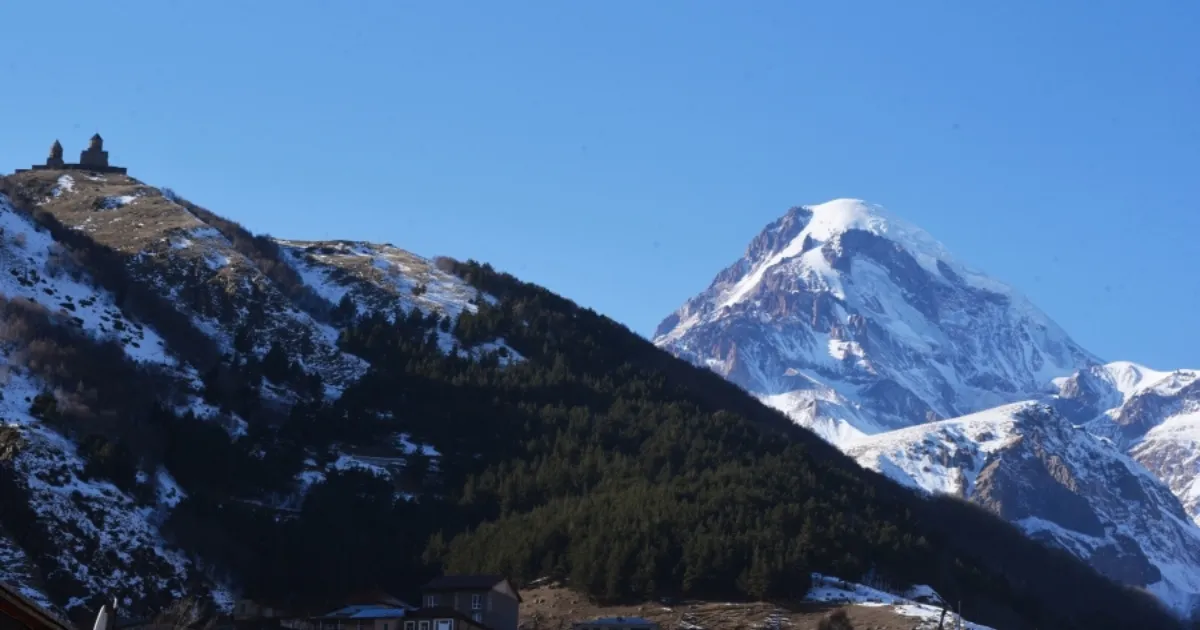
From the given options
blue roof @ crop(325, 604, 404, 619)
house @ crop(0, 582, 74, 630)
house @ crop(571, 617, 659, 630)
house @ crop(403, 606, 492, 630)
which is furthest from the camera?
house @ crop(571, 617, 659, 630)

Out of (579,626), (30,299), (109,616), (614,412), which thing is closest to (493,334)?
(614,412)

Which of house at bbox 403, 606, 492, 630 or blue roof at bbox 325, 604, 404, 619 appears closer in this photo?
house at bbox 403, 606, 492, 630

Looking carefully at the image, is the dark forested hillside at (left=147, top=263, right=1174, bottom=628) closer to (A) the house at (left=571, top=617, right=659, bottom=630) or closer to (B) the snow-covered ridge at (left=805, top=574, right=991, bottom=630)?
(B) the snow-covered ridge at (left=805, top=574, right=991, bottom=630)

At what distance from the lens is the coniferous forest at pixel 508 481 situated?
118 meters

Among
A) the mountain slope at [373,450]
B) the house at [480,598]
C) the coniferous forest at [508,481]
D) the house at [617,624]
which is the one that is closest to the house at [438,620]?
the house at [480,598]

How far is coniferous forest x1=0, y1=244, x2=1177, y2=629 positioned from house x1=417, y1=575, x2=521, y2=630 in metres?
9.38

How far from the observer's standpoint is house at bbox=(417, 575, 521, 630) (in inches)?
4102

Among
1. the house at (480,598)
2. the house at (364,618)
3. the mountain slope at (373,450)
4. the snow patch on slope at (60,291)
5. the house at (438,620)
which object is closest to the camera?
the house at (438,620)

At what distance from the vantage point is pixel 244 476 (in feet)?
430

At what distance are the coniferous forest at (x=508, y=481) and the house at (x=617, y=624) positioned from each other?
931 centimetres

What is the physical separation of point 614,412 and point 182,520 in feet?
158

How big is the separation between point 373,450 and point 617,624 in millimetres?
44902

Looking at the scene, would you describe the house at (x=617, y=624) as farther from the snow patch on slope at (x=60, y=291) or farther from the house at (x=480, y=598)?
the snow patch on slope at (x=60, y=291)

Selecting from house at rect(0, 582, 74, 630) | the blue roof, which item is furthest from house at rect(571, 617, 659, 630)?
house at rect(0, 582, 74, 630)
